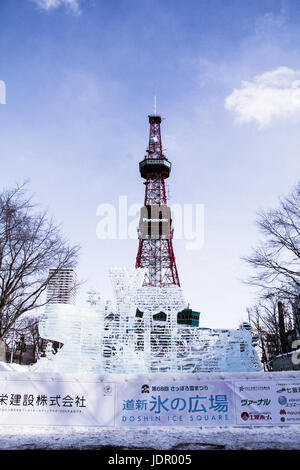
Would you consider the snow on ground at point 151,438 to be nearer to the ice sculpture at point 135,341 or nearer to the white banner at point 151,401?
the white banner at point 151,401

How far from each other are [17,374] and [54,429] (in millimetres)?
1575

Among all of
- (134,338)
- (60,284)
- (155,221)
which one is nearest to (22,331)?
(60,284)

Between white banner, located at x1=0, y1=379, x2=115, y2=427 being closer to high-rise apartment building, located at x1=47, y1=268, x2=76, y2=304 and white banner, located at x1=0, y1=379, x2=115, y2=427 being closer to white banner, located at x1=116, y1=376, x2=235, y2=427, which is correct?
white banner, located at x1=116, y1=376, x2=235, y2=427

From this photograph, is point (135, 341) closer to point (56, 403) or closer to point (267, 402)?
point (56, 403)

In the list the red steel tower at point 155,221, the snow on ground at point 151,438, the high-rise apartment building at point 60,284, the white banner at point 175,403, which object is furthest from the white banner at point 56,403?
the red steel tower at point 155,221

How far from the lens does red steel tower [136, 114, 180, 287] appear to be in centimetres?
4719

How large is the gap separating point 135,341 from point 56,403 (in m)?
4.33

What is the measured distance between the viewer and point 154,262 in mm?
47812

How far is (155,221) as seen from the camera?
5138 centimetres

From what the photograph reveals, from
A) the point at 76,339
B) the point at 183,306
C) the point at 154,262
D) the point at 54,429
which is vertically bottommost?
the point at 54,429

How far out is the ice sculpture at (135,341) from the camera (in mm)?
11695
